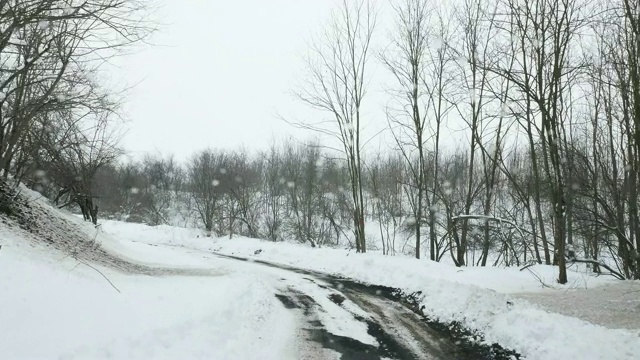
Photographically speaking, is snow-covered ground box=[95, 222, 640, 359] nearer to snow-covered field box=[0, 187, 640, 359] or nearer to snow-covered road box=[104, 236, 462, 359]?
snow-covered field box=[0, 187, 640, 359]

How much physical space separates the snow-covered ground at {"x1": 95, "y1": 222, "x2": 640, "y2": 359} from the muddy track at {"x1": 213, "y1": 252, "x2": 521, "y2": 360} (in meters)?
0.29

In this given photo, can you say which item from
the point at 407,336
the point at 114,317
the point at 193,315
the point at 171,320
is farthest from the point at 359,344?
the point at 114,317

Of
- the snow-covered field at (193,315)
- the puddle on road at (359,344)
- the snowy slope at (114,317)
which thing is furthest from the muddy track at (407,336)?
the snowy slope at (114,317)

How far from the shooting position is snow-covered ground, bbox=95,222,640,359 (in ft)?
18.2

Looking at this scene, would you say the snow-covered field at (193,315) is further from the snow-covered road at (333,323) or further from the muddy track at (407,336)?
the muddy track at (407,336)

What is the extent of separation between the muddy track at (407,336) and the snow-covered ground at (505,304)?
0.96ft

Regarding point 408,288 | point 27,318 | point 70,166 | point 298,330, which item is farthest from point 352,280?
point 70,166

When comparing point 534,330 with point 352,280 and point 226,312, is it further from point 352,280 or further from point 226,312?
point 352,280

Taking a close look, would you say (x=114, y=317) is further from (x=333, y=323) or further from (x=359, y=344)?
(x=359, y=344)

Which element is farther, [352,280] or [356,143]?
[356,143]

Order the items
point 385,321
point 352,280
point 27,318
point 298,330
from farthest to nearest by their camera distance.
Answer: point 352,280
point 385,321
point 298,330
point 27,318

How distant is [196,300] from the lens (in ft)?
27.0

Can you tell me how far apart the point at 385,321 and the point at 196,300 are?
12.8 feet

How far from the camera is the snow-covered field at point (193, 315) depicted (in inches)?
205
